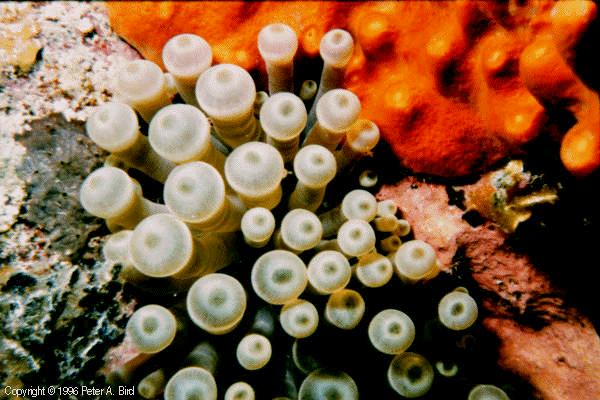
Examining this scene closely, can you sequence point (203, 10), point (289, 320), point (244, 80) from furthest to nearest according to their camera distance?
point (203, 10), point (289, 320), point (244, 80)

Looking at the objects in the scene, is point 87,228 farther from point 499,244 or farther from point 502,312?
point 502,312

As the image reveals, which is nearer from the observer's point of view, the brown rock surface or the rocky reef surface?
the rocky reef surface

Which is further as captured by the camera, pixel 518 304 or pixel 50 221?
pixel 518 304

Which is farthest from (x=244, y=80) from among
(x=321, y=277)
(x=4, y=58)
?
(x=4, y=58)

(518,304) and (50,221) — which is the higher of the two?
(518,304)

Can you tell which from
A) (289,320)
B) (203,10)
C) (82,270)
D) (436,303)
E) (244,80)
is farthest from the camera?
(436,303)

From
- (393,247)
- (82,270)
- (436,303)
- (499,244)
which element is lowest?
(82,270)

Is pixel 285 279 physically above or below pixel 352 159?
below

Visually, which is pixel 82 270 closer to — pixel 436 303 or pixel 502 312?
pixel 436 303

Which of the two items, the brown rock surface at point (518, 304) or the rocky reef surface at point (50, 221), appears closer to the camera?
the rocky reef surface at point (50, 221)

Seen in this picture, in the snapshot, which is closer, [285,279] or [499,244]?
[285,279]

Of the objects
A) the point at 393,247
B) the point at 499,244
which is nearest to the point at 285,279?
the point at 393,247
